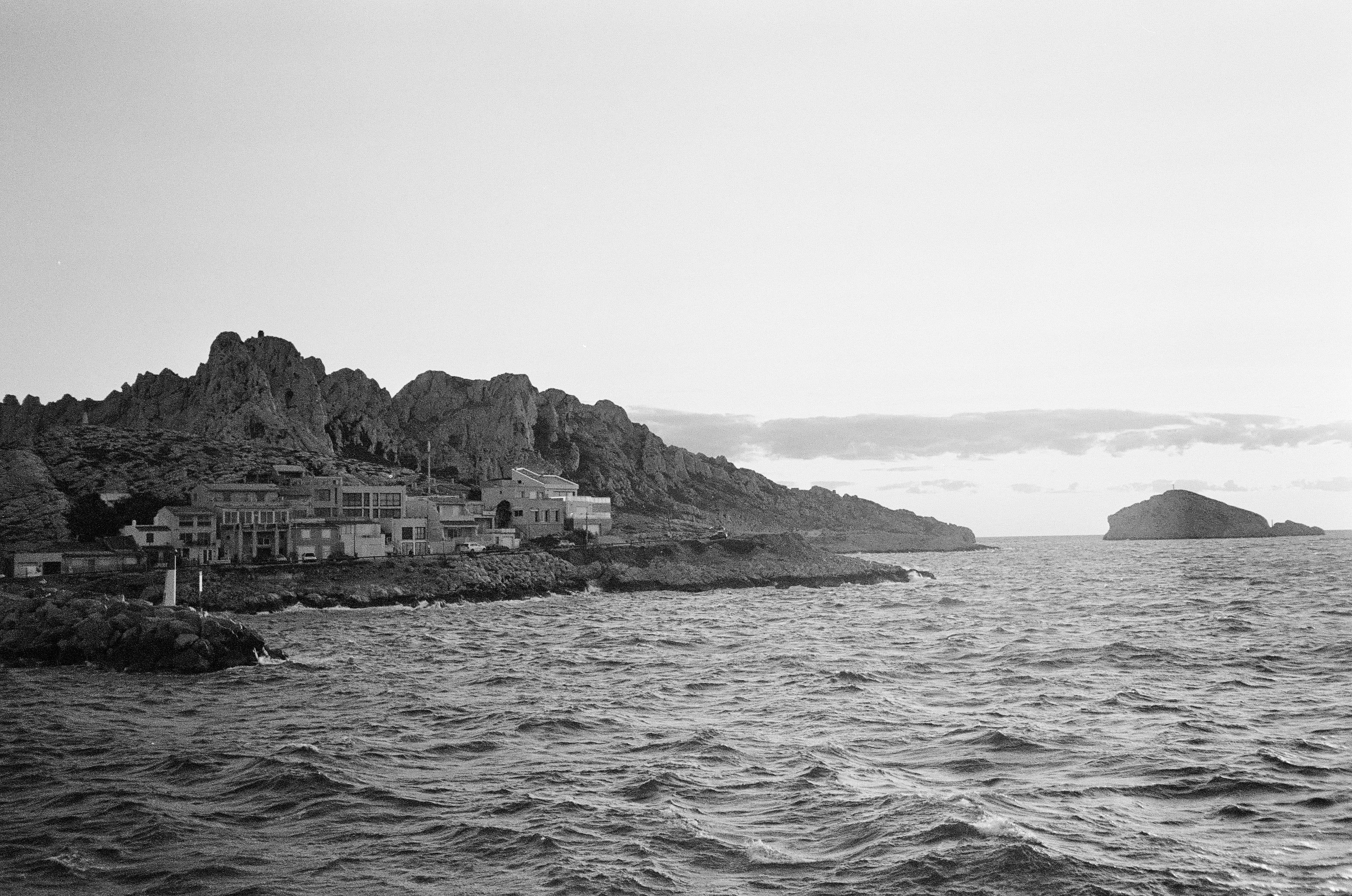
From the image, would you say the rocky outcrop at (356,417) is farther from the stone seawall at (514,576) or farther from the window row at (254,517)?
the stone seawall at (514,576)

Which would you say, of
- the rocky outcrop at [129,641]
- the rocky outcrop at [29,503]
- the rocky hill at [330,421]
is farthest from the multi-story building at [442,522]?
the rocky outcrop at [129,641]

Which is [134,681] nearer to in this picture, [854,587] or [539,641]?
[539,641]

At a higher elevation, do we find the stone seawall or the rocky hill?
the rocky hill

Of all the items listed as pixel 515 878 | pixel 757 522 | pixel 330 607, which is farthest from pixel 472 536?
pixel 757 522

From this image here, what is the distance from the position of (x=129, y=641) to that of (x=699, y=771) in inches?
1139

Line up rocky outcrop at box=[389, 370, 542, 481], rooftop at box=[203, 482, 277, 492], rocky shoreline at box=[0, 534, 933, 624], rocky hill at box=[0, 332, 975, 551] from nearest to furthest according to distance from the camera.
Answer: rocky shoreline at box=[0, 534, 933, 624]
rooftop at box=[203, 482, 277, 492]
rocky hill at box=[0, 332, 975, 551]
rocky outcrop at box=[389, 370, 542, 481]

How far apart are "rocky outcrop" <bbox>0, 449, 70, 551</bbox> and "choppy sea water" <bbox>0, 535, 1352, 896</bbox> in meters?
58.8

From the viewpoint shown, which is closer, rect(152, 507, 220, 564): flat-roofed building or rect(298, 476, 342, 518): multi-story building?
rect(152, 507, 220, 564): flat-roofed building

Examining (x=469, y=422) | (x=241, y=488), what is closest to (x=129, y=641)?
(x=241, y=488)

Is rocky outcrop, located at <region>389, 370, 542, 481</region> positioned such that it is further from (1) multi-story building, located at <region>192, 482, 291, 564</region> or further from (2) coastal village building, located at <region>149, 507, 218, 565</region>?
(2) coastal village building, located at <region>149, 507, 218, 565</region>

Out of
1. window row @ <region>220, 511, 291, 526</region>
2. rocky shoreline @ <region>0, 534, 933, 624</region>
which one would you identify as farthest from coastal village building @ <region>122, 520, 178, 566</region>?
rocky shoreline @ <region>0, 534, 933, 624</region>

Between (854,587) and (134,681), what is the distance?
6858 centimetres

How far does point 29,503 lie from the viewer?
299 feet

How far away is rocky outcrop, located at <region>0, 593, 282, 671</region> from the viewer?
37.9 m
